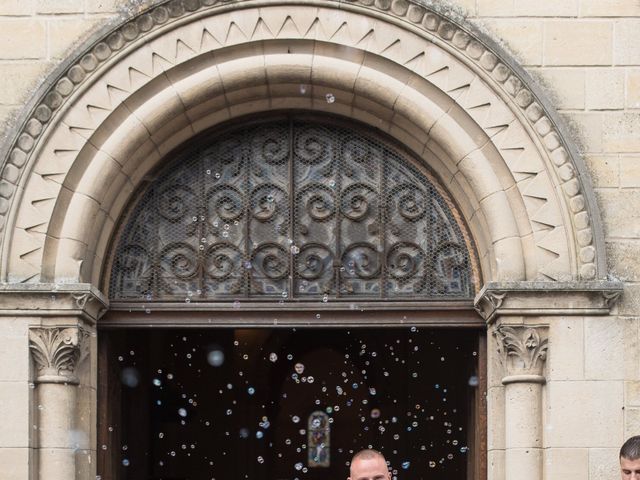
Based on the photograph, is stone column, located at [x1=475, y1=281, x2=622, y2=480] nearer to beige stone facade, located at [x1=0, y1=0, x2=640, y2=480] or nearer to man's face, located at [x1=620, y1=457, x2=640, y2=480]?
beige stone facade, located at [x1=0, y1=0, x2=640, y2=480]

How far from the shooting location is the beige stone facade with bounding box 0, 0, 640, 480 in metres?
8.75

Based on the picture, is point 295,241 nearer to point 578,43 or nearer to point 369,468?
point 578,43

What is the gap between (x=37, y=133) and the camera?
890 centimetres

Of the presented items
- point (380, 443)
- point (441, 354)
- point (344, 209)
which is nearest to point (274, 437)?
point (380, 443)

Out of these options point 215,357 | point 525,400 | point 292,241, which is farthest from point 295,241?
point 215,357

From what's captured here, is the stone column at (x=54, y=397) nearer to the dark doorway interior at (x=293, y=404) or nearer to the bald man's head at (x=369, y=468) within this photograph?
the bald man's head at (x=369, y=468)

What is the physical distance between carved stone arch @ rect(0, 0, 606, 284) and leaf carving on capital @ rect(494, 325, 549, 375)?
0.33 m

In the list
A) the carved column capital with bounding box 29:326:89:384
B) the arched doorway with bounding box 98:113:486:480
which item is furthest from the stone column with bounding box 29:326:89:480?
the arched doorway with bounding box 98:113:486:480

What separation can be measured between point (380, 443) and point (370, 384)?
67 cm

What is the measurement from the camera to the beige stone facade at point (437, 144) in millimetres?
8750

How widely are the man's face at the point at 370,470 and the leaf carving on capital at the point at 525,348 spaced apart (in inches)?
127

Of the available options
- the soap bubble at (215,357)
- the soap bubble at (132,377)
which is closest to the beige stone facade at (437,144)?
the soap bubble at (132,377)

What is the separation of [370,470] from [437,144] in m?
3.89

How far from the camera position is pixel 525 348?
8.79 metres
